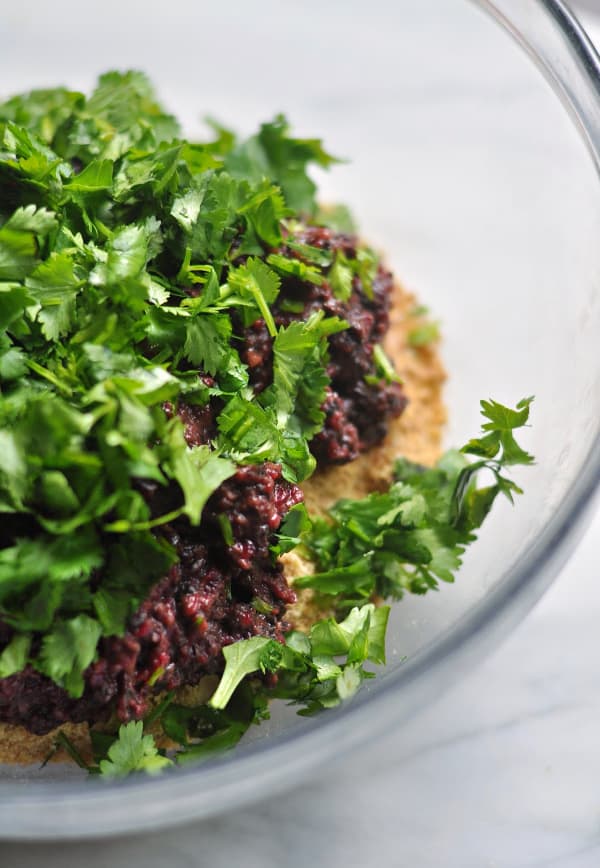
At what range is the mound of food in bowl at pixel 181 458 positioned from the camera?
1538 millimetres

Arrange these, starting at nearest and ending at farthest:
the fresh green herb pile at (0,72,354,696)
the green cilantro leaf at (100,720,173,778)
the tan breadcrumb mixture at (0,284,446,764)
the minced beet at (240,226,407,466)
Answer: the fresh green herb pile at (0,72,354,696)
the green cilantro leaf at (100,720,173,778)
the tan breadcrumb mixture at (0,284,446,764)
the minced beet at (240,226,407,466)

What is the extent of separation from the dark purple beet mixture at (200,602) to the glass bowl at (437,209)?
139 millimetres

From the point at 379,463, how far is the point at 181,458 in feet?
2.62

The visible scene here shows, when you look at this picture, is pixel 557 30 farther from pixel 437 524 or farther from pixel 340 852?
pixel 340 852

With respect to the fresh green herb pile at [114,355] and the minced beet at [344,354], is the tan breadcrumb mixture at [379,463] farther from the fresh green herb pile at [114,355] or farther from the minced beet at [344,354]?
the fresh green herb pile at [114,355]

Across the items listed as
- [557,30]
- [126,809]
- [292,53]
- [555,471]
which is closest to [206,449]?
[126,809]

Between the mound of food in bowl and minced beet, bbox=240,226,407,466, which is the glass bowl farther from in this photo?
minced beet, bbox=240,226,407,466

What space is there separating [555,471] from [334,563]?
17.8 inches

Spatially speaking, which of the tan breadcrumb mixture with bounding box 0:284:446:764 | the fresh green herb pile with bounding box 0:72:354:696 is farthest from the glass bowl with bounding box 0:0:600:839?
the fresh green herb pile with bounding box 0:72:354:696

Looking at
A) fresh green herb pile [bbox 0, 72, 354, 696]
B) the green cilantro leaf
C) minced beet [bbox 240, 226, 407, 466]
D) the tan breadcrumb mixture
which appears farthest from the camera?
minced beet [bbox 240, 226, 407, 466]

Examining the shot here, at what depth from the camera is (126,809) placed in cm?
Answer: 150

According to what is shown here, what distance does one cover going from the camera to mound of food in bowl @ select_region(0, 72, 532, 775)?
1.54 m

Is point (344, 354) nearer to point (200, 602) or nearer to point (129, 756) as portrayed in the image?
point (200, 602)

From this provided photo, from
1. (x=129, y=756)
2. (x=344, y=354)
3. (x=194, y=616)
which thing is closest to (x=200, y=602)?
(x=194, y=616)
